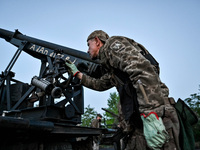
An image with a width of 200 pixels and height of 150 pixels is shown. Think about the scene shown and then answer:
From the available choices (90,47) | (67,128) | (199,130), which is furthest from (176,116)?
(199,130)

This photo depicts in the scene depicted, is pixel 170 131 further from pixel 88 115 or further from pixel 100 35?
pixel 88 115

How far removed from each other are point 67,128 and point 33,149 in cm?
71

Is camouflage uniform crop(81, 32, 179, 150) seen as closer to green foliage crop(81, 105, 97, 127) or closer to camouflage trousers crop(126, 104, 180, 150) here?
camouflage trousers crop(126, 104, 180, 150)

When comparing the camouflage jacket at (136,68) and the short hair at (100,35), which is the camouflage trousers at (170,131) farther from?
the short hair at (100,35)

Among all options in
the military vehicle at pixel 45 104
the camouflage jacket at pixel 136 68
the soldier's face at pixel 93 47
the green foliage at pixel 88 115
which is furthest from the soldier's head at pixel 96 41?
the green foliage at pixel 88 115

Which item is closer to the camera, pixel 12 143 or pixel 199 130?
pixel 12 143

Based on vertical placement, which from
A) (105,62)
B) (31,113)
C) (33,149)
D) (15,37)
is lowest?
(33,149)

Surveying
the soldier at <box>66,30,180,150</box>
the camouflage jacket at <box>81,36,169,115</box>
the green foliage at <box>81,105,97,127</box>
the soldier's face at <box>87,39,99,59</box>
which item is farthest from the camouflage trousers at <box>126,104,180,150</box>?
the green foliage at <box>81,105,97,127</box>

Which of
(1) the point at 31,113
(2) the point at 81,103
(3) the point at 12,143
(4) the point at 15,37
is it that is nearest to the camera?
(3) the point at 12,143

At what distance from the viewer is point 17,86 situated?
5504 millimetres

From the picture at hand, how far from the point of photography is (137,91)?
1720 mm

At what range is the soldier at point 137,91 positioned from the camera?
1676 millimetres

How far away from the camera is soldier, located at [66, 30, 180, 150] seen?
1.68 metres

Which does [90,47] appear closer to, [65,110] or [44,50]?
[65,110]
